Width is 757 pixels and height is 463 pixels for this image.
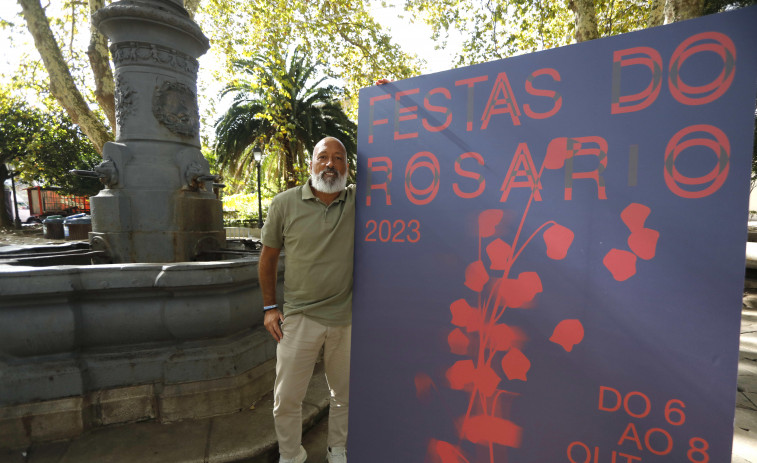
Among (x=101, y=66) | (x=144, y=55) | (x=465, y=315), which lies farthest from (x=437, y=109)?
(x=101, y=66)

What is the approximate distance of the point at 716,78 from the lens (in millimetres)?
1392

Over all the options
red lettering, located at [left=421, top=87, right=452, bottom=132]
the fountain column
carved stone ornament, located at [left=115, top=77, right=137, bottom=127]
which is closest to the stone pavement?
the fountain column

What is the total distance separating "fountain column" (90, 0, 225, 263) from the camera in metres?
3.86

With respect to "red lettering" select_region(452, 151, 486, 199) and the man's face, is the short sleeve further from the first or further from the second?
"red lettering" select_region(452, 151, 486, 199)

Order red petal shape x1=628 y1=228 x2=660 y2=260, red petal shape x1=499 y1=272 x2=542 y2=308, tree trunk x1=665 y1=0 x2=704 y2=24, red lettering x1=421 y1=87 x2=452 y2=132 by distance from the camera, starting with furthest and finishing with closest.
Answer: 1. tree trunk x1=665 y1=0 x2=704 y2=24
2. red lettering x1=421 y1=87 x2=452 y2=132
3. red petal shape x1=499 y1=272 x2=542 y2=308
4. red petal shape x1=628 y1=228 x2=660 y2=260

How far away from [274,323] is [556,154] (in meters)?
1.79

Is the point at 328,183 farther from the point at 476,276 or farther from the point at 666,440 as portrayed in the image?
the point at 666,440

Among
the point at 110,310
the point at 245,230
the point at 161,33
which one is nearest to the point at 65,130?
the point at 245,230

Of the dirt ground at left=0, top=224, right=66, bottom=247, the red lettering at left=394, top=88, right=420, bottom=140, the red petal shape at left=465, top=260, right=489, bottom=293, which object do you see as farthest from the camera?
the dirt ground at left=0, top=224, right=66, bottom=247

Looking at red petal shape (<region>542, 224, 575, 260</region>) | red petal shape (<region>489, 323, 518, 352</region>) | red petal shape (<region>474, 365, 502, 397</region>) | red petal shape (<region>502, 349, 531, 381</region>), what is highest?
red petal shape (<region>542, 224, 575, 260</region>)

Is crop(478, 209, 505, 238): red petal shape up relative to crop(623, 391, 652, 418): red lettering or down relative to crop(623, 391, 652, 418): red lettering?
up

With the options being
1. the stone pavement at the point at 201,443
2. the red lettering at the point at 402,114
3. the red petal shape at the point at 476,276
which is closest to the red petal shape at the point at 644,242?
the red petal shape at the point at 476,276

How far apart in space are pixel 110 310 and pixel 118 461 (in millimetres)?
963

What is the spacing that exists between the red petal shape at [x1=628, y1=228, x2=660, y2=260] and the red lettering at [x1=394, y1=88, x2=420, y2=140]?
1.10 metres
